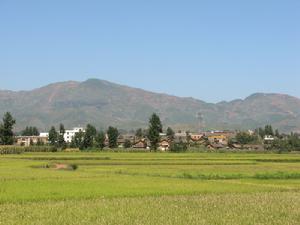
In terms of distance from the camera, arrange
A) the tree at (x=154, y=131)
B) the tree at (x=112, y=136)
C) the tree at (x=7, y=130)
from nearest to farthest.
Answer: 1. the tree at (x=7, y=130)
2. the tree at (x=154, y=131)
3. the tree at (x=112, y=136)

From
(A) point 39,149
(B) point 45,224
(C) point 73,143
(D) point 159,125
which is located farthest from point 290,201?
(C) point 73,143

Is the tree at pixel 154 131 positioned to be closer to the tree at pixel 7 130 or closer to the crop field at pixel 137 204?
the tree at pixel 7 130

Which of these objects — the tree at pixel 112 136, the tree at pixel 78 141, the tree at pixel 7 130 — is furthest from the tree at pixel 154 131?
the tree at pixel 7 130

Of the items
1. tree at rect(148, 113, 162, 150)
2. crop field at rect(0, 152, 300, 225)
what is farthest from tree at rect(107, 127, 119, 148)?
crop field at rect(0, 152, 300, 225)

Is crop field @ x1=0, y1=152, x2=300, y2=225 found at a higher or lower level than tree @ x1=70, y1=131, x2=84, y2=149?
lower

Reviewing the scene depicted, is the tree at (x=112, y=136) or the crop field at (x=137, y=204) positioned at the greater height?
the tree at (x=112, y=136)

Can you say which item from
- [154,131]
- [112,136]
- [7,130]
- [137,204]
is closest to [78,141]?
[112,136]

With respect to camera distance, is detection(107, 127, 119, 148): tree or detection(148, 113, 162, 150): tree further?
detection(107, 127, 119, 148): tree

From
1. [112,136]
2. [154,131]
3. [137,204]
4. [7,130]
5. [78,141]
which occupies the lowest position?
[137,204]

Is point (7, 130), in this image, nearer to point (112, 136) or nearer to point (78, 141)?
point (78, 141)

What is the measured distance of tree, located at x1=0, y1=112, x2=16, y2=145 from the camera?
156m

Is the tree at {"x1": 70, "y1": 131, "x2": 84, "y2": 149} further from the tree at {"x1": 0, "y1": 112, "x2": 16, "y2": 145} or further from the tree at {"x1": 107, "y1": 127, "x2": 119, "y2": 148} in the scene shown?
the tree at {"x1": 0, "y1": 112, "x2": 16, "y2": 145}

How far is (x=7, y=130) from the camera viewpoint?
157 metres

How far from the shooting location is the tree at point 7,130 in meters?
156
